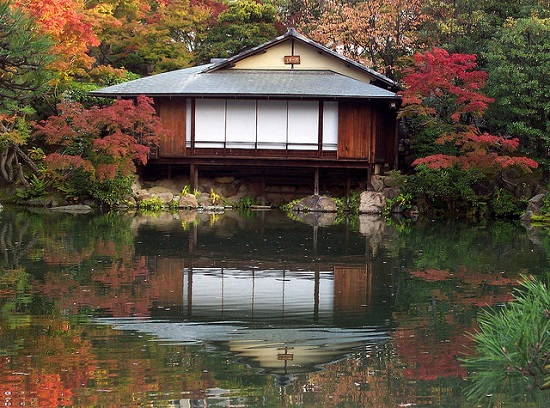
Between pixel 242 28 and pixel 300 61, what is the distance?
6.03 m

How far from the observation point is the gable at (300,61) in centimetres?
2781

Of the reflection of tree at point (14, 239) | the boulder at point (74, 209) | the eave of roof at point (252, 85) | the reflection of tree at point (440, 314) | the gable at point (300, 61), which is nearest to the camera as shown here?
the reflection of tree at point (440, 314)

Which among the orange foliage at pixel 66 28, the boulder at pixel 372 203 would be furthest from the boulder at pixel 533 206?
the orange foliage at pixel 66 28

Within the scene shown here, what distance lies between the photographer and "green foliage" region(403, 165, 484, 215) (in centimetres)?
2386

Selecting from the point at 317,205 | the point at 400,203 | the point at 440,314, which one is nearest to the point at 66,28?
the point at 317,205

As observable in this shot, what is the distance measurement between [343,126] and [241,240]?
9.97m

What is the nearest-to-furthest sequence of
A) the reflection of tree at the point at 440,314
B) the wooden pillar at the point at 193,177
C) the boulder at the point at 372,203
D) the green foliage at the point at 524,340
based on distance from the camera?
the green foliage at the point at 524,340 < the reflection of tree at the point at 440,314 < the boulder at the point at 372,203 < the wooden pillar at the point at 193,177

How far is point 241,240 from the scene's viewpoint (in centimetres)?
1703

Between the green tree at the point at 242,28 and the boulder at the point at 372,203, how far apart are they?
1054 cm

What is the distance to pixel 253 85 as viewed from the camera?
86.9 feet

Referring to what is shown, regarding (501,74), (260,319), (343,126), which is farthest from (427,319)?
(343,126)

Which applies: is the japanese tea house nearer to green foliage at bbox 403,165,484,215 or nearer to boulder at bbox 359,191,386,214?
boulder at bbox 359,191,386,214

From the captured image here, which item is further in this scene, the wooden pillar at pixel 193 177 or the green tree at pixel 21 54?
the wooden pillar at pixel 193 177

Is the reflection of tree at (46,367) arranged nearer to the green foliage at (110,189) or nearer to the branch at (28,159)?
the green foliage at (110,189)
